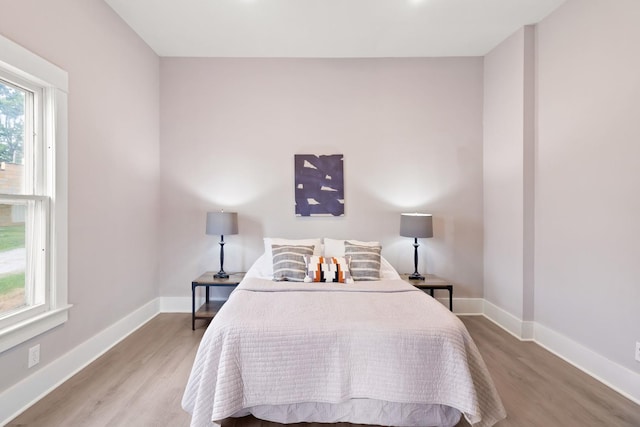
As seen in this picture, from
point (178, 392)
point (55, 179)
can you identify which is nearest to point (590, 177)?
point (178, 392)

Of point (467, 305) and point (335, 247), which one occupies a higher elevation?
point (335, 247)

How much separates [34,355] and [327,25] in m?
3.42

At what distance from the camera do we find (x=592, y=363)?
225 cm

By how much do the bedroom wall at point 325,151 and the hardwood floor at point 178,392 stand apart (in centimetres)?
100

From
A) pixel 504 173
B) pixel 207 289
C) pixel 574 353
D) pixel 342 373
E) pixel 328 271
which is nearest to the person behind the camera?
pixel 342 373

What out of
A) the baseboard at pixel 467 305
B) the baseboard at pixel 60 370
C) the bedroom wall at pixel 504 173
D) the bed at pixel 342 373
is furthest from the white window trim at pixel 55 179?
the bedroom wall at pixel 504 173

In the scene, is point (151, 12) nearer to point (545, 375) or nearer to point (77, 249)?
point (77, 249)

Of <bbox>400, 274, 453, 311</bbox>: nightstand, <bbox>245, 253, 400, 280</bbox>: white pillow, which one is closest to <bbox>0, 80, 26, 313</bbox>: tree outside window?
<bbox>245, 253, 400, 280</bbox>: white pillow

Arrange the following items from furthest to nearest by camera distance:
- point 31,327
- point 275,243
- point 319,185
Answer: point 319,185 < point 275,243 < point 31,327

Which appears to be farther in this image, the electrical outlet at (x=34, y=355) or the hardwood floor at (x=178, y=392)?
the electrical outlet at (x=34, y=355)

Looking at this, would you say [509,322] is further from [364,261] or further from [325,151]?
[325,151]

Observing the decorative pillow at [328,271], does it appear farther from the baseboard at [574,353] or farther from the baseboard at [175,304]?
the baseboard at [574,353]

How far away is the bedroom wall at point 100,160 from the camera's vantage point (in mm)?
1977

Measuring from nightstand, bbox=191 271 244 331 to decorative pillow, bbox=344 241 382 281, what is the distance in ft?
3.88
